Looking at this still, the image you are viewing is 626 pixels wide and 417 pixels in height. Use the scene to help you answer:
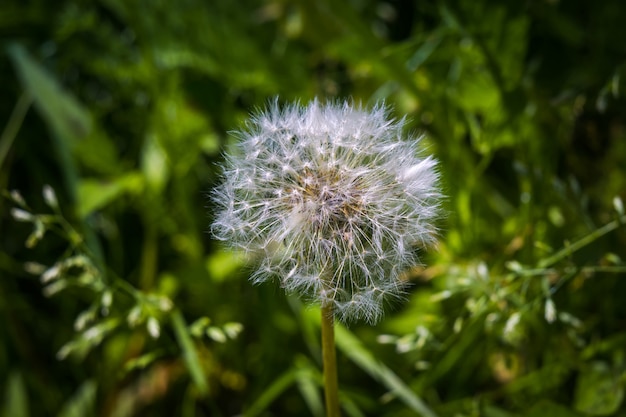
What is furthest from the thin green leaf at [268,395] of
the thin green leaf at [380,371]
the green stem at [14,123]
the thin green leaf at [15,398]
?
the green stem at [14,123]

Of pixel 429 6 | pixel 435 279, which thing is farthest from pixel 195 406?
pixel 429 6

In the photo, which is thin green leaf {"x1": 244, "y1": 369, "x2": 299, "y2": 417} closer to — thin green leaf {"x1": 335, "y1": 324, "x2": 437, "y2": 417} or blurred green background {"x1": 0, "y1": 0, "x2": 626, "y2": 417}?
blurred green background {"x1": 0, "y1": 0, "x2": 626, "y2": 417}

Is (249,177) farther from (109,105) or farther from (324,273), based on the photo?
(109,105)

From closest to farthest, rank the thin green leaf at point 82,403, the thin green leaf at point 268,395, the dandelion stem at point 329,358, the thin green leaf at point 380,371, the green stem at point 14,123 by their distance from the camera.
→ the dandelion stem at point 329,358 → the thin green leaf at point 380,371 → the thin green leaf at point 268,395 → the thin green leaf at point 82,403 → the green stem at point 14,123

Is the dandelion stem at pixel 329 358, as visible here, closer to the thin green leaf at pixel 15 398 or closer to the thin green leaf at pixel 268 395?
the thin green leaf at pixel 268 395

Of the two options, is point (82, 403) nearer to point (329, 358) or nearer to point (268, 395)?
point (268, 395)

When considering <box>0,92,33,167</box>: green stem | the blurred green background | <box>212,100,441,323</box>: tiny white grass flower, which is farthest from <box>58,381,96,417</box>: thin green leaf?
<box>212,100,441,323</box>: tiny white grass flower
